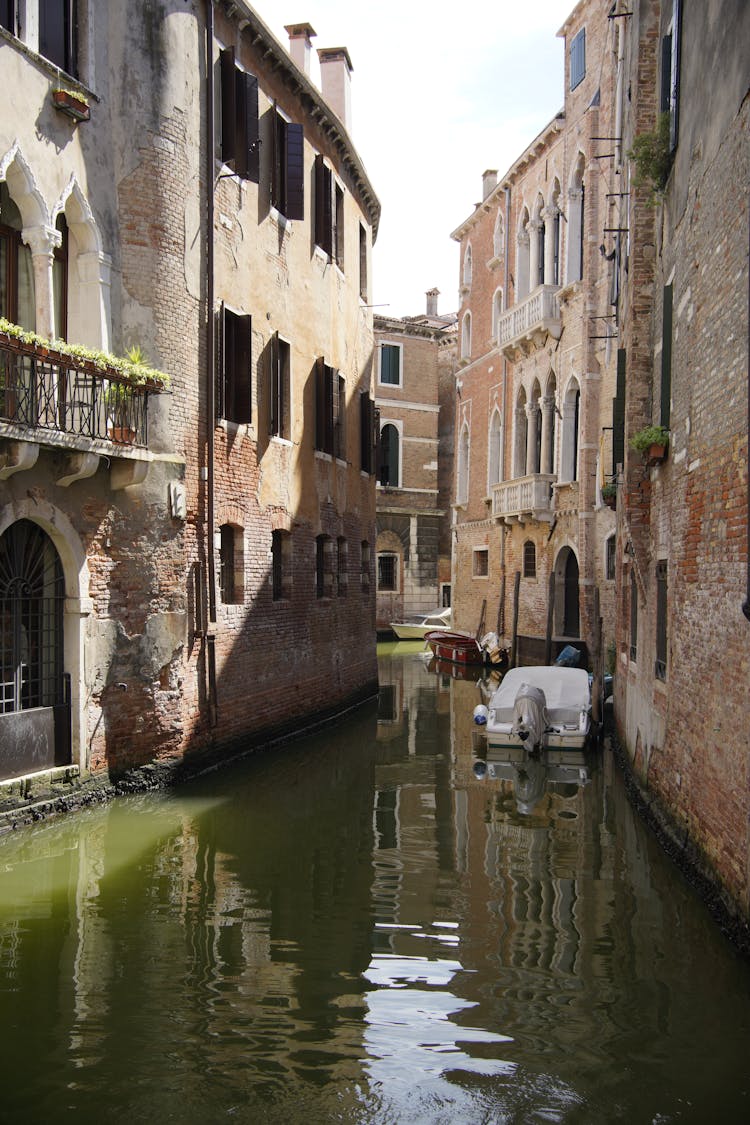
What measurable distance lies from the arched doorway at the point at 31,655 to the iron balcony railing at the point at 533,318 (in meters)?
15.2

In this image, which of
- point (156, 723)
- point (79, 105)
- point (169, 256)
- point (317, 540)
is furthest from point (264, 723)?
point (79, 105)

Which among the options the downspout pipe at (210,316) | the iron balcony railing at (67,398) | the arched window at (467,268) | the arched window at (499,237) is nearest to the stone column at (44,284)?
the iron balcony railing at (67,398)

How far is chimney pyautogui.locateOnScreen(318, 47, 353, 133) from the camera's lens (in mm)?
17422

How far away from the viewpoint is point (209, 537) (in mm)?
11008

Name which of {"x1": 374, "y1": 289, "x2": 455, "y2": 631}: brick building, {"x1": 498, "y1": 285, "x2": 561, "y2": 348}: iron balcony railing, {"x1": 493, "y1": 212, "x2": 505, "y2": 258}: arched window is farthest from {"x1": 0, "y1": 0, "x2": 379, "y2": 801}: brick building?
{"x1": 374, "y1": 289, "x2": 455, "y2": 631}: brick building

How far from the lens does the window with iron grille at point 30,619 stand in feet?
28.4

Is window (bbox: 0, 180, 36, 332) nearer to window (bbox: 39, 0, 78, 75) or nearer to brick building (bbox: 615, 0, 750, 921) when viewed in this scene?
window (bbox: 39, 0, 78, 75)

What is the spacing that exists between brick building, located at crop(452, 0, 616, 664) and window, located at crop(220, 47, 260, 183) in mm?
7584

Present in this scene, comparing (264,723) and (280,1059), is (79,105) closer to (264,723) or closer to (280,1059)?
(264,723)

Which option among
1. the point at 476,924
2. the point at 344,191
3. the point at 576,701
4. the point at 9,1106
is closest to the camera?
the point at 9,1106

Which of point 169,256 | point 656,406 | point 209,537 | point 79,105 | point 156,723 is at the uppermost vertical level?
point 79,105

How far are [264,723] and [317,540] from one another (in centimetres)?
366

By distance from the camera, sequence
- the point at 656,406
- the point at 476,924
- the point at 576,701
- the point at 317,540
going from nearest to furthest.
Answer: the point at 476,924
the point at 656,406
the point at 576,701
the point at 317,540

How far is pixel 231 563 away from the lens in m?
12.2
